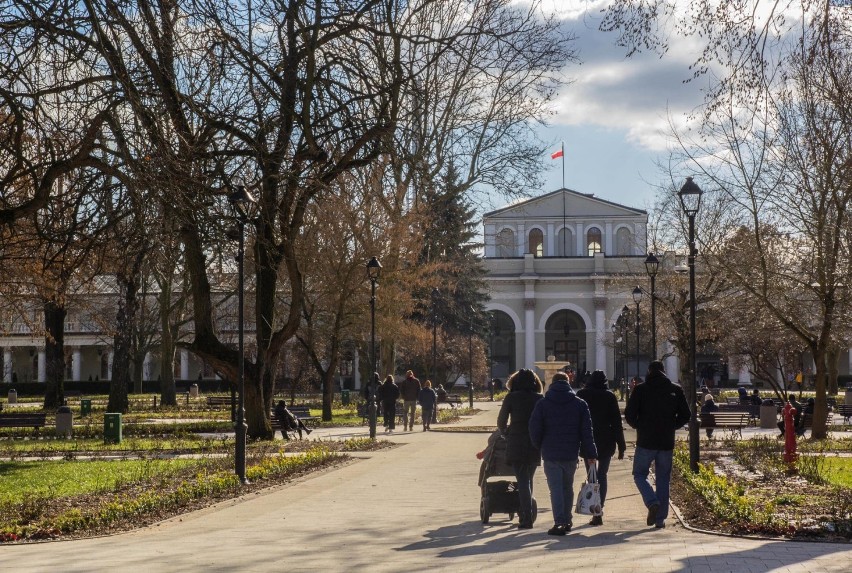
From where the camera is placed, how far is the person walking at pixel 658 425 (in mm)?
11797

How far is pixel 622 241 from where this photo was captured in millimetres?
92812

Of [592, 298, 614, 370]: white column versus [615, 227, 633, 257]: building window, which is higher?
[615, 227, 633, 257]: building window

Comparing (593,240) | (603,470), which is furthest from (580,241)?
(603,470)

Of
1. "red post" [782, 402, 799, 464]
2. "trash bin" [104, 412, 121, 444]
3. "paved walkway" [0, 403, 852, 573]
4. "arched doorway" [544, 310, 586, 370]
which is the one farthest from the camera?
"arched doorway" [544, 310, 586, 370]

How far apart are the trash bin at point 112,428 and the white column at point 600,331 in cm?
6195

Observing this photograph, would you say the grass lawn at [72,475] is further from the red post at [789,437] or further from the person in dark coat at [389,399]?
the person in dark coat at [389,399]

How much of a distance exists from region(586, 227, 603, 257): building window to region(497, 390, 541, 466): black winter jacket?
271ft

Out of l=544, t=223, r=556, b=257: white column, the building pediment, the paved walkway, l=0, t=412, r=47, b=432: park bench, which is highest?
the building pediment

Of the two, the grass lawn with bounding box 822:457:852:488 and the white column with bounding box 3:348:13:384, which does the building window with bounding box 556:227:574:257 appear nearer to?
the white column with bounding box 3:348:13:384

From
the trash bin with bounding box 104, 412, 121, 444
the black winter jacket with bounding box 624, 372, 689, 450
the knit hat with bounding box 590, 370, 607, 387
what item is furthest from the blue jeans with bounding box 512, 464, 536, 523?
the trash bin with bounding box 104, 412, 121, 444

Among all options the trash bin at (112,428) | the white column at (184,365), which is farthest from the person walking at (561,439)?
the white column at (184,365)

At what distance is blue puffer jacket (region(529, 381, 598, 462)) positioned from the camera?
10.9 meters

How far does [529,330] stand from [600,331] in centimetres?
558

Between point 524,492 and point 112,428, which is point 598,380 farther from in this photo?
point 112,428
